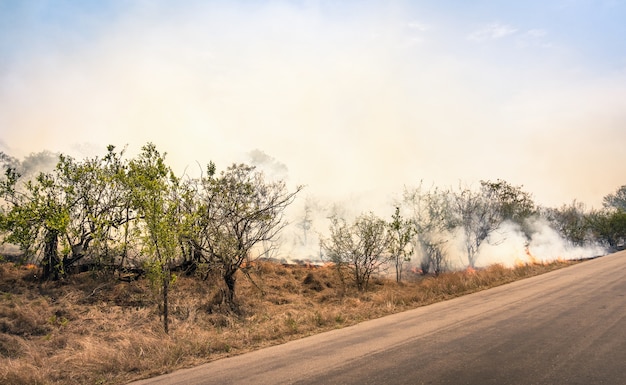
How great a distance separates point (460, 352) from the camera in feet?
26.8

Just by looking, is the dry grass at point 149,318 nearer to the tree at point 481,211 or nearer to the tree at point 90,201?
the tree at point 90,201

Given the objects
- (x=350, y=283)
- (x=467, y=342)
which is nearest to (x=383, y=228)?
(x=350, y=283)

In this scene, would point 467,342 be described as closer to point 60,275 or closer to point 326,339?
point 326,339

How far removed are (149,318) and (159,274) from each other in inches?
210

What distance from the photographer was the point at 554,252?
142ft

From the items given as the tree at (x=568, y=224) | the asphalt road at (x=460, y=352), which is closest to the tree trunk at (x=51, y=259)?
the asphalt road at (x=460, y=352)

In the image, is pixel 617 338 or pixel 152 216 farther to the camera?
pixel 152 216

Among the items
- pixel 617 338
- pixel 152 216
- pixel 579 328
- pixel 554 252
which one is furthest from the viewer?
pixel 554 252

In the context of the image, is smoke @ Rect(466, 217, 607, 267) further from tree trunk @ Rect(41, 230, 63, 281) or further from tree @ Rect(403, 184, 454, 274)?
tree trunk @ Rect(41, 230, 63, 281)

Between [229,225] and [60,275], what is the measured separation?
8634 millimetres

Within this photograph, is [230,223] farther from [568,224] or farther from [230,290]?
[568,224]

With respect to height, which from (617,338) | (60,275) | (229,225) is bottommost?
(617,338)

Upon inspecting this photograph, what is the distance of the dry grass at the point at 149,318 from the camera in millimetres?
9102

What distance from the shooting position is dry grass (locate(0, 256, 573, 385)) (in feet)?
29.9
